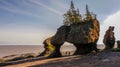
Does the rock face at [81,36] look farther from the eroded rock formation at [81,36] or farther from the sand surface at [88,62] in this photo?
the sand surface at [88,62]

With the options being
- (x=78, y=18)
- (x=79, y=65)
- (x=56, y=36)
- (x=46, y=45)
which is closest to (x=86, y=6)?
(x=78, y=18)

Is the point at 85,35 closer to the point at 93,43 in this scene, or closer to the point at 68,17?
the point at 93,43

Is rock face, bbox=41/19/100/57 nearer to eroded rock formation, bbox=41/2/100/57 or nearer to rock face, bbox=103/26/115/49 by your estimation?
eroded rock formation, bbox=41/2/100/57

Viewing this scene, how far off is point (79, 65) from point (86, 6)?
181ft

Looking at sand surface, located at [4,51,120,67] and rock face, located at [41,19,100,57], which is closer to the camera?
sand surface, located at [4,51,120,67]

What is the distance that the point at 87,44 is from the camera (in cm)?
5100

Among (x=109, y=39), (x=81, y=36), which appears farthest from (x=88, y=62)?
(x=109, y=39)

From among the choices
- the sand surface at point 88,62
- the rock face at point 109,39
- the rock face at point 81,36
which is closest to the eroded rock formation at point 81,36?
the rock face at point 81,36

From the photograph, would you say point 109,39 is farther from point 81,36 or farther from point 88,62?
point 88,62

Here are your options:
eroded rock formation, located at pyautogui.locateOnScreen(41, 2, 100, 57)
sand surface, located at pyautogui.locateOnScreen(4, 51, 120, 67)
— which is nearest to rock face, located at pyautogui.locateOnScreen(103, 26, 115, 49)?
eroded rock formation, located at pyautogui.locateOnScreen(41, 2, 100, 57)

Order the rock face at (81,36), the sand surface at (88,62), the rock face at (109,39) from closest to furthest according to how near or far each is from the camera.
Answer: the sand surface at (88,62) → the rock face at (81,36) → the rock face at (109,39)

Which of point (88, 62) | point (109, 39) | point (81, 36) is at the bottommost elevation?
point (88, 62)

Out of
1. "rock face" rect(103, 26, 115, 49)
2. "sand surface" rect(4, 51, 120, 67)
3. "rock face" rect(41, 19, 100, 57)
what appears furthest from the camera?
"rock face" rect(103, 26, 115, 49)

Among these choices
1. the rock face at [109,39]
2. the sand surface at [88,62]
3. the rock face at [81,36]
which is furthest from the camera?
the rock face at [109,39]
